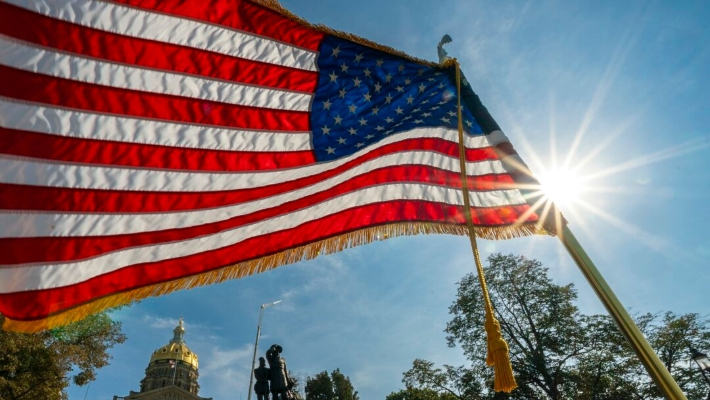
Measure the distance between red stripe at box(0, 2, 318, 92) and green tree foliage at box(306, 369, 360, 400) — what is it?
4961 centimetres

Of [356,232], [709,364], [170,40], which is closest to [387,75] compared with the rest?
[356,232]

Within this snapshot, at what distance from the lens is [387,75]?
14.0 ft

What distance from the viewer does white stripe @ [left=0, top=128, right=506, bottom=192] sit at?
3188 mm

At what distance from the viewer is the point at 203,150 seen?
381 cm

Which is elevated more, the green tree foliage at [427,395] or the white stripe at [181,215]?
the green tree foliage at [427,395]

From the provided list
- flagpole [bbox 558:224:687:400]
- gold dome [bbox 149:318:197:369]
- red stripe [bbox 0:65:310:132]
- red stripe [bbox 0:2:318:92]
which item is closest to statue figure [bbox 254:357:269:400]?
red stripe [bbox 0:65:310:132]

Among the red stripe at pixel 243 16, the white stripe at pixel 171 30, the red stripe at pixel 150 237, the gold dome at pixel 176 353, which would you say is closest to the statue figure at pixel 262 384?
the red stripe at pixel 150 237

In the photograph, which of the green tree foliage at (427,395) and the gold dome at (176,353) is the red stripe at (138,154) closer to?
the green tree foliage at (427,395)

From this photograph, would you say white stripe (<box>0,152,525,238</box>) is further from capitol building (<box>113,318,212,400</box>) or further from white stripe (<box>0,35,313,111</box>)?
capitol building (<box>113,318,212,400</box>)

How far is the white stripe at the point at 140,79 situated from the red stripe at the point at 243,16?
0.49 m

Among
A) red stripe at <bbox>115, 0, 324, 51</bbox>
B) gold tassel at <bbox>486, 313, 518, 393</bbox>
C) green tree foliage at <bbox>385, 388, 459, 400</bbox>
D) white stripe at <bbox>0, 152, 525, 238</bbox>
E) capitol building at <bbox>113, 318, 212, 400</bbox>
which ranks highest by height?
capitol building at <bbox>113, 318, 212, 400</bbox>

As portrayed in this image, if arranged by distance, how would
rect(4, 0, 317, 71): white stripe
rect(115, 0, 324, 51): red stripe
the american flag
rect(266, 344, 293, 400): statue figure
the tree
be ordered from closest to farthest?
1. rect(4, 0, 317, 71): white stripe
2. the american flag
3. rect(115, 0, 324, 51): red stripe
4. rect(266, 344, 293, 400): statue figure
5. the tree

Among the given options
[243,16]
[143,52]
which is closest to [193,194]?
[143,52]

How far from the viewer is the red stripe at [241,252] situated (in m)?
3.34
